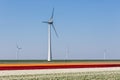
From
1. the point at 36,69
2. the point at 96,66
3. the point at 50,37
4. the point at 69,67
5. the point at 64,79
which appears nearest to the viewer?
the point at 64,79

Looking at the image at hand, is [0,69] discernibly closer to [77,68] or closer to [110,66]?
[77,68]

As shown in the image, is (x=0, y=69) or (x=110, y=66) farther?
(x=110, y=66)

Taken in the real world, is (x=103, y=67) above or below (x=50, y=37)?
below

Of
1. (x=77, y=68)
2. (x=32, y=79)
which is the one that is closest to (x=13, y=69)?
(x=77, y=68)

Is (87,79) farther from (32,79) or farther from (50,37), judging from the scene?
(50,37)

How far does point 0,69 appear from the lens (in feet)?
126

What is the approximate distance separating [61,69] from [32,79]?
15520 millimetres

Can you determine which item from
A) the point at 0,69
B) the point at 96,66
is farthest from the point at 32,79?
the point at 96,66

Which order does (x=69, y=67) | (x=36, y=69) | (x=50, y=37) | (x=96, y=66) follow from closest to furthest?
(x=36, y=69) < (x=69, y=67) < (x=96, y=66) < (x=50, y=37)

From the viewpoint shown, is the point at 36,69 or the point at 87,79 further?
the point at 36,69

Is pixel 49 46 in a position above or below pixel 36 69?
above

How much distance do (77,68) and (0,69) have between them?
1096cm

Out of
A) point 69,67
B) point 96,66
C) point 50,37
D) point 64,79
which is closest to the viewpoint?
point 64,79

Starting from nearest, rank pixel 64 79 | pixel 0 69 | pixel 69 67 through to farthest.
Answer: pixel 64 79 → pixel 0 69 → pixel 69 67
